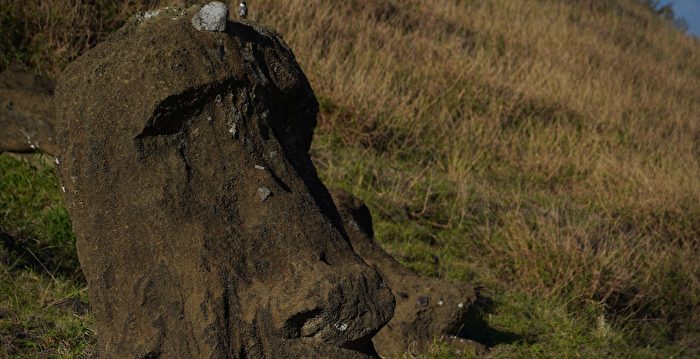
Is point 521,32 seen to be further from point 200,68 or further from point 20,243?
point 200,68

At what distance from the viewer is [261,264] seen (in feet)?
8.78

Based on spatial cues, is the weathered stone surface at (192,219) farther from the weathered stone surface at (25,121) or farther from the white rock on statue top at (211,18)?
the weathered stone surface at (25,121)

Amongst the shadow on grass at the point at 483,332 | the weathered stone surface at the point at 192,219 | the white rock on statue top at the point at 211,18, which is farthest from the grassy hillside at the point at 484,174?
the white rock on statue top at the point at 211,18

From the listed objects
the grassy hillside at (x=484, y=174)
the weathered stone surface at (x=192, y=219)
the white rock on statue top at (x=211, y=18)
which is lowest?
the grassy hillside at (x=484, y=174)

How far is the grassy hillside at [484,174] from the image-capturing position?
16.2 feet

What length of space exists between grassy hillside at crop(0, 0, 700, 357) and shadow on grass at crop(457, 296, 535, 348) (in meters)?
0.04

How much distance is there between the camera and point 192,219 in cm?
267

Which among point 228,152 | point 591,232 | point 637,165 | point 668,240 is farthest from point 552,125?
point 228,152

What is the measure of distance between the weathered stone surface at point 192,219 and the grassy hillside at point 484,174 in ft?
3.37

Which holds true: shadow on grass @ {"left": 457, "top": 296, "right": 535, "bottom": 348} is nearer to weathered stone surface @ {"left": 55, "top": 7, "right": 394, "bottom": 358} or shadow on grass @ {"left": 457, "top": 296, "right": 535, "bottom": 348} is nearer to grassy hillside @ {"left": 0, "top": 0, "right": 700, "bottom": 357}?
grassy hillside @ {"left": 0, "top": 0, "right": 700, "bottom": 357}

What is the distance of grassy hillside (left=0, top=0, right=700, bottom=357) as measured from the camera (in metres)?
4.94

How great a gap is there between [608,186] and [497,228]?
6.71 feet

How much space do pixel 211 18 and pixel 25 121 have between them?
286 cm

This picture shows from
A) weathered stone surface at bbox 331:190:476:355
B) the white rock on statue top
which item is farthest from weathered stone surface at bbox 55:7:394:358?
weathered stone surface at bbox 331:190:476:355
